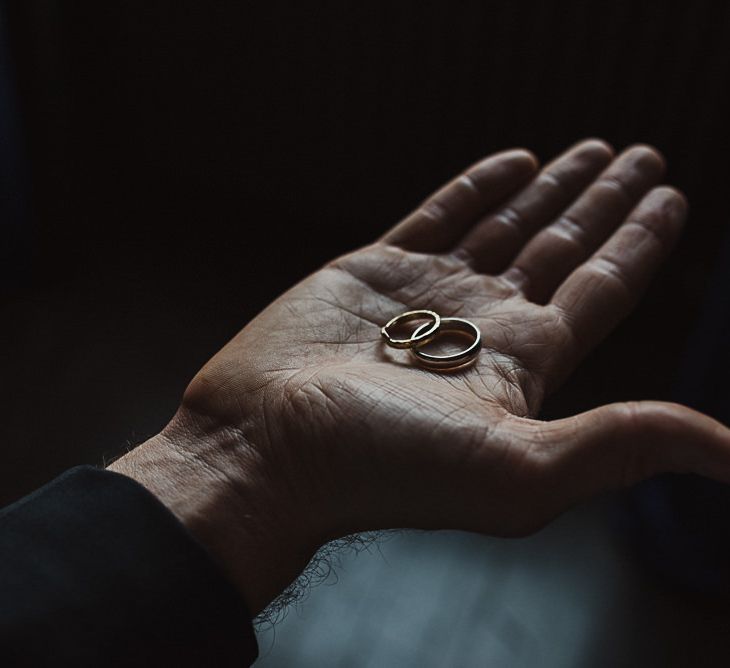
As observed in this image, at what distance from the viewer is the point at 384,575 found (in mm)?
1422

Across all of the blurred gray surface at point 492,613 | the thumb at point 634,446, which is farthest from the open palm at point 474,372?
the blurred gray surface at point 492,613

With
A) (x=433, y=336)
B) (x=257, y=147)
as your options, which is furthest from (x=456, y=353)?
(x=257, y=147)

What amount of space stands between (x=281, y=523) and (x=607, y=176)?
0.71 metres

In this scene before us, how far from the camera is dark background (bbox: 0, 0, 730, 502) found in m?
1.77

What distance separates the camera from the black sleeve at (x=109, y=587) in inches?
30.1

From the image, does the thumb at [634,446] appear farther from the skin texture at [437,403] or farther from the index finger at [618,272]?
the index finger at [618,272]

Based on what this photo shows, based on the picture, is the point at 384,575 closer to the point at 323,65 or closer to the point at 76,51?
the point at 323,65

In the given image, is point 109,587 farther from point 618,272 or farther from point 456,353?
point 618,272

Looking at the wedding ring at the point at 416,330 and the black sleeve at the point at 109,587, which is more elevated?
the wedding ring at the point at 416,330

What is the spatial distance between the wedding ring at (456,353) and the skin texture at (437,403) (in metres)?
0.01

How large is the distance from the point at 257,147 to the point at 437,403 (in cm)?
153

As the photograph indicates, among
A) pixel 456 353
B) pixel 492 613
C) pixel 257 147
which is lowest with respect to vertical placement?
pixel 492 613

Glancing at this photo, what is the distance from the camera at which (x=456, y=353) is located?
1.03 m

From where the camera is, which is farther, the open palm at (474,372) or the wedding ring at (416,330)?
the wedding ring at (416,330)
